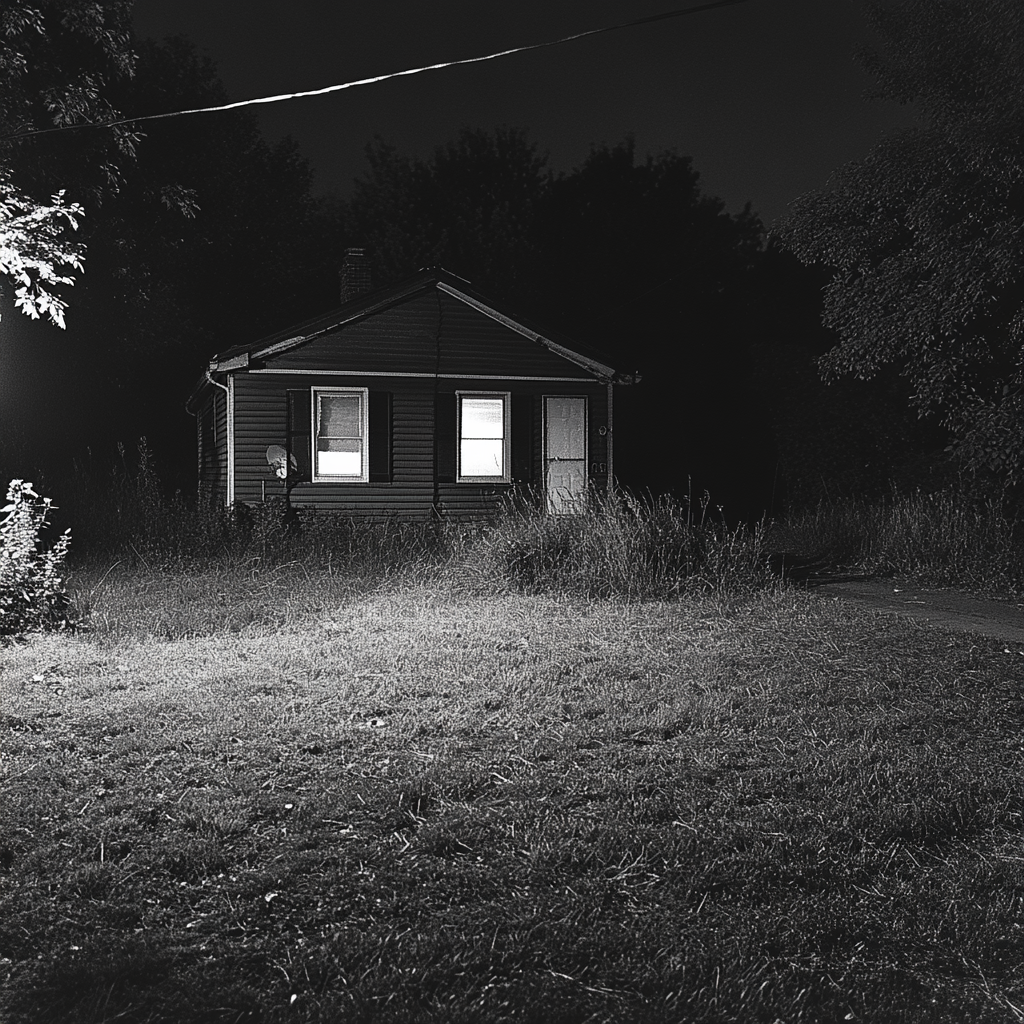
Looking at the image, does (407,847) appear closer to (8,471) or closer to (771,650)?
(771,650)

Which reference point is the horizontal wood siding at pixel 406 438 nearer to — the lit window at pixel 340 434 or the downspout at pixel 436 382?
the downspout at pixel 436 382

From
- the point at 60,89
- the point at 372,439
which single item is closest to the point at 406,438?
the point at 372,439

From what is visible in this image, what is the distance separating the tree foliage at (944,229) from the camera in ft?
45.6

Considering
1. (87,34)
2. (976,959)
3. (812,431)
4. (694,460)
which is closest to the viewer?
(976,959)

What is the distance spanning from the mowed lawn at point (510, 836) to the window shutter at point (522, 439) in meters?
11.5

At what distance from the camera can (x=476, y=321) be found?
1894 cm

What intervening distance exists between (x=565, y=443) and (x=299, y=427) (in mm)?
4860

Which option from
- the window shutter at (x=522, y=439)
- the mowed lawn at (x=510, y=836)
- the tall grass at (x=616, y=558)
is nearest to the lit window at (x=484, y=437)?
the window shutter at (x=522, y=439)

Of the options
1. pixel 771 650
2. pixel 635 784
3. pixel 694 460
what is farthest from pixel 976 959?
pixel 694 460

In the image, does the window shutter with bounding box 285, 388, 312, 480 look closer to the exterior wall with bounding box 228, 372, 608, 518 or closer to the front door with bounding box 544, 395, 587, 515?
the exterior wall with bounding box 228, 372, 608, 518

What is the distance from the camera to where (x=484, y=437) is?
19484mm

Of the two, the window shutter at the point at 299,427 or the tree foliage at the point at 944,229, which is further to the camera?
the window shutter at the point at 299,427

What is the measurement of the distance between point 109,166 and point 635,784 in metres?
17.4

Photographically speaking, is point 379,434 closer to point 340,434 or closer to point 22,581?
point 340,434
